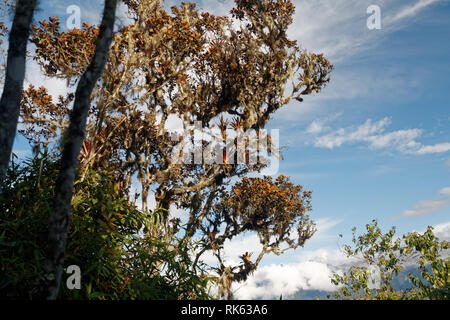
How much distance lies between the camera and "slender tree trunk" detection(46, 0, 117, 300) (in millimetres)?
2609

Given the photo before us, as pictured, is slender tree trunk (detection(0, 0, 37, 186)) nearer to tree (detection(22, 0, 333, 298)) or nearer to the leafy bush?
the leafy bush

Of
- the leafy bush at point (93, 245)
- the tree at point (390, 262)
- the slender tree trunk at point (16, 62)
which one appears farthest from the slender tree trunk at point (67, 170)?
the tree at point (390, 262)

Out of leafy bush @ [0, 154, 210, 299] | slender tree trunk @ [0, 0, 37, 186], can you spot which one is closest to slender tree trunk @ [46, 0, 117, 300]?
leafy bush @ [0, 154, 210, 299]

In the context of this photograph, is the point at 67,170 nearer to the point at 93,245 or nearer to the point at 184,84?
the point at 93,245

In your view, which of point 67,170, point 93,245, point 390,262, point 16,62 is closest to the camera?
point 67,170

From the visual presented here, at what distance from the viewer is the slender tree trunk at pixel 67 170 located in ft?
8.56

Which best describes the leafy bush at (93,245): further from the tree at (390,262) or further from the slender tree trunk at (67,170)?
the tree at (390,262)

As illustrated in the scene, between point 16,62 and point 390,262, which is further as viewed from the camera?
point 390,262

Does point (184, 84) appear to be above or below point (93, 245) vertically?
above

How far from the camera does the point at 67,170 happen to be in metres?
2.70

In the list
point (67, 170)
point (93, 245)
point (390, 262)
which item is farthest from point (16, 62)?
point (390, 262)
